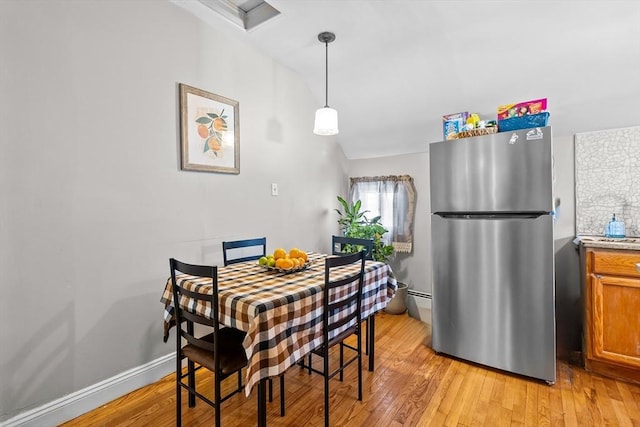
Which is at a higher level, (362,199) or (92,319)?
(362,199)

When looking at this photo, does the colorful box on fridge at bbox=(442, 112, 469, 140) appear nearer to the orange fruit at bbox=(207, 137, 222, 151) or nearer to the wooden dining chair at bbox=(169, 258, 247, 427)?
the orange fruit at bbox=(207, 137, 222, 151)

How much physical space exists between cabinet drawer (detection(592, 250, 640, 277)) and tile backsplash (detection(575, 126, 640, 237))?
645 millimetres

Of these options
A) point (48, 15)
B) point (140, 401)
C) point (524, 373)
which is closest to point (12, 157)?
point (48, 15)

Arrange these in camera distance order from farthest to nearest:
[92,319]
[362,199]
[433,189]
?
[362,199], [433,189], [92,319]

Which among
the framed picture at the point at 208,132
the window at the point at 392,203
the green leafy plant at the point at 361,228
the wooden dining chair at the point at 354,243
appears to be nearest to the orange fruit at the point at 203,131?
the framed picture at the point at 208,132

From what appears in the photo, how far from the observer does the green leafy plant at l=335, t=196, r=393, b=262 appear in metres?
3.46

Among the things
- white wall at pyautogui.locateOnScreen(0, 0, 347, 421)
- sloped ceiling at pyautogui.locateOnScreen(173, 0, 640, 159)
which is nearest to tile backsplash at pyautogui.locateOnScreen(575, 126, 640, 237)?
sloped ceiling at pyautogui.locateOnScreen(173, 0, 640, 159)

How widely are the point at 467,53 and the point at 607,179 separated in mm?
1560

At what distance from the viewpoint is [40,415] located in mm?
1665

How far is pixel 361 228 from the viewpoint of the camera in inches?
139

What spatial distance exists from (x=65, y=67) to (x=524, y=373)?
3.45m

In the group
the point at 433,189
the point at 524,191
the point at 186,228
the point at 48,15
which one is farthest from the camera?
the point at 433,189

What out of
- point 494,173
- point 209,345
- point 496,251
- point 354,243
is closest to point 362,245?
point 354,243

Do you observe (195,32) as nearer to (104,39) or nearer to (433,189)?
(104,39)
